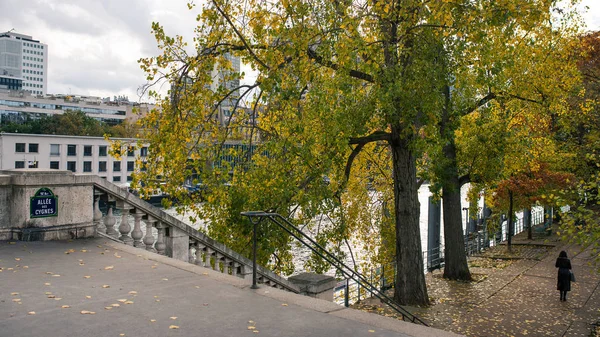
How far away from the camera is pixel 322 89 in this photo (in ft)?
42.9

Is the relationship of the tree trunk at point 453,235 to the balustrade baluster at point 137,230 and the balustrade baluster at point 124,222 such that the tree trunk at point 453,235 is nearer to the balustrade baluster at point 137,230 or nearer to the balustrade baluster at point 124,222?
the balustrade baluster at point 137,230

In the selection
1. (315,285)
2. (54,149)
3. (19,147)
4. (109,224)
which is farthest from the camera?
(54,149)

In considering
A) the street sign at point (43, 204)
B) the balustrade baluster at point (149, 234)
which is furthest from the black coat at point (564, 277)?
the street sign at point (43, 204)

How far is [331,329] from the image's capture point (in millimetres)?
5492

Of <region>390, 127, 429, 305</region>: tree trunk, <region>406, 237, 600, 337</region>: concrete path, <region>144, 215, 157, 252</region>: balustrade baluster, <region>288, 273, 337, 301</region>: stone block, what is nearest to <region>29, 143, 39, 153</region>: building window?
<region>406, 237, 600, 337</region>: concrete path

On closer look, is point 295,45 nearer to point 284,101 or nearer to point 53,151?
point 284,101

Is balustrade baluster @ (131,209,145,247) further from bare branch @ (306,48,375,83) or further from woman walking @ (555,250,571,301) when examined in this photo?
woman walking @ (555,250,571,301)

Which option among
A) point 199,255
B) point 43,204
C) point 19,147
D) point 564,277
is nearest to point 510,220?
point 564,277

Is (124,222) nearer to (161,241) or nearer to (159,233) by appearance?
(159,233)

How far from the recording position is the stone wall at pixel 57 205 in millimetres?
8734

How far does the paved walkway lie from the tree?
152 cm

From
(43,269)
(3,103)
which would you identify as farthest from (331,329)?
(3,103)

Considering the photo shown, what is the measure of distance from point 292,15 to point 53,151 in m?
64.4

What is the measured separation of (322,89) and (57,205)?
22.2 ft
